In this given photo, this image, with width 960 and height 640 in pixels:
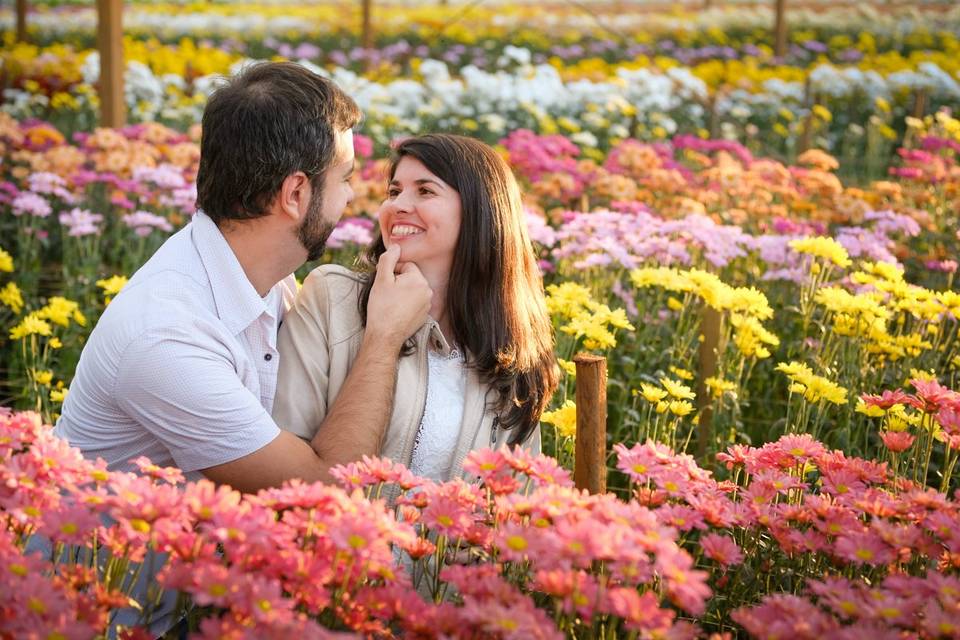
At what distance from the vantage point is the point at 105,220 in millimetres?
5465

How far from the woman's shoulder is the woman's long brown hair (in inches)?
1.2

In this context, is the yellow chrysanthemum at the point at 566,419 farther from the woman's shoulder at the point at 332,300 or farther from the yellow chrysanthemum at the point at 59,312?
the yellow chrysanthemum at the point at 59,312

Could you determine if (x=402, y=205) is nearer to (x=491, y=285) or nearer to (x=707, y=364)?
(x=491, y=285)

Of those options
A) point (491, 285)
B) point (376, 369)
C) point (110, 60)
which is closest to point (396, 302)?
point (376, 369)

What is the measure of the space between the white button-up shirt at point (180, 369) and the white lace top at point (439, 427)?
37 cm

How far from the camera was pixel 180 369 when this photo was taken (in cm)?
197

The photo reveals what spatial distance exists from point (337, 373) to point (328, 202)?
1.23ft

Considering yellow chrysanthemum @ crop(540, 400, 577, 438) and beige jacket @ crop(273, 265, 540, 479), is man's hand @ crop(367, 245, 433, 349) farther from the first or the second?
yellow chrysanthemum @ crop(540, 400, 577, 438)

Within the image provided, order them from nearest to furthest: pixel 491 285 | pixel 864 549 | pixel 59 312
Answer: pixel 864 549
pixel 491 285
pixel 59 312

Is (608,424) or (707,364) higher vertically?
(707,364)

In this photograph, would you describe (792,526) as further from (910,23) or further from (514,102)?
(910,23)

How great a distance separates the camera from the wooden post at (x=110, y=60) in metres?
6.09

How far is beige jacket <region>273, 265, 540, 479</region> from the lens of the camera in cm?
233

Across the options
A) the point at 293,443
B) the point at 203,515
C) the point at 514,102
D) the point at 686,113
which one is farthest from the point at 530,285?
the point at 686,113
